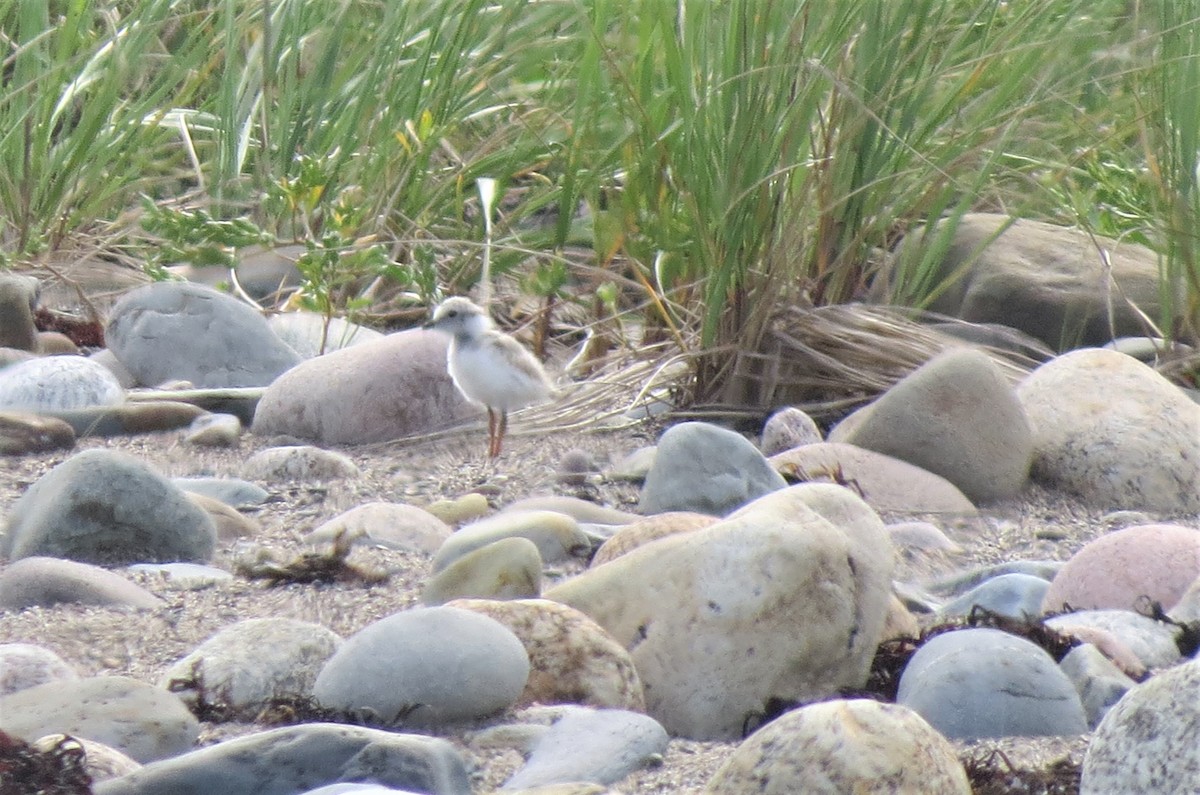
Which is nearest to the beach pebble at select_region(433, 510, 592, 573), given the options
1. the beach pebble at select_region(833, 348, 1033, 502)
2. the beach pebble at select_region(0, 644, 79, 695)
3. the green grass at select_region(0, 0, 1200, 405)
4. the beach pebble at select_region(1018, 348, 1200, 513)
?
the beach pebble at select_region(0, 644, 79, 695)

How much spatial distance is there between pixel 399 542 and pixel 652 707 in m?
0.95

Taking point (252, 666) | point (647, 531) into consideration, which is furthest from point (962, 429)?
point (252, 666)

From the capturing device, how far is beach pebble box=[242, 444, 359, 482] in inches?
157

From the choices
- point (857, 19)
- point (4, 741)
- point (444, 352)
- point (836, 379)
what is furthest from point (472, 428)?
point (4, 741)

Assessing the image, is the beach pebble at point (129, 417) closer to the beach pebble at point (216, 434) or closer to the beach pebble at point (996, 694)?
the beach pebble at point (216, 434)

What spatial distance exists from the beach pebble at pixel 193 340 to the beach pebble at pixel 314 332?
180 millimetres

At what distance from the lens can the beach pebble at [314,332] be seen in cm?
528

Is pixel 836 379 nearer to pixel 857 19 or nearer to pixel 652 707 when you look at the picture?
pixel 857 19

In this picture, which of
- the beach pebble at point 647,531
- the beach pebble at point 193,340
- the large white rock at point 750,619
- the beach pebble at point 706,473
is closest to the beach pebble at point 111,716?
the large white rock at point 750,619

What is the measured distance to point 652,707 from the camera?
8.59 ft

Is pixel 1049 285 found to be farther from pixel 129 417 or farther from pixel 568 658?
pixel 568 658

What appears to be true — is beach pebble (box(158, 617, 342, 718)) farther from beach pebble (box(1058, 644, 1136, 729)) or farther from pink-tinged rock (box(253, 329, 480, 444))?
pink-tinged rock (box(253, 329, 480, 444))

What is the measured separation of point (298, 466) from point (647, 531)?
1310 millimetres

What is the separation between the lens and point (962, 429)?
405 cm
